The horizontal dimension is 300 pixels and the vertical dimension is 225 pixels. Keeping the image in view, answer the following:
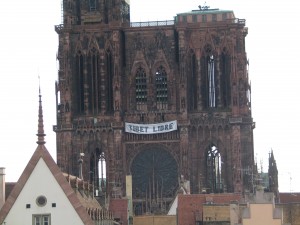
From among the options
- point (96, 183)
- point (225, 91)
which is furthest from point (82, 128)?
point (225, 91)

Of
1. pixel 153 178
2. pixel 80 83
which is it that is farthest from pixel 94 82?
pixel 153 178

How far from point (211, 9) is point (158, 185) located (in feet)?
76.8

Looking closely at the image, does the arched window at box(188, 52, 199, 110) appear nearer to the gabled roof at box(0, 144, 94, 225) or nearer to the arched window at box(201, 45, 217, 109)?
the arched window at box(201, 45, 217, 109)

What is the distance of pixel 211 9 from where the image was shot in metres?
185

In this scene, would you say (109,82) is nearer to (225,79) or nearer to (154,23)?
(154,23)

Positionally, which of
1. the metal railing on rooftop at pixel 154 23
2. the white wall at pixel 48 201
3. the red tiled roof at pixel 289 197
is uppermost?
the metal railing on rooftop at pixel 154 23

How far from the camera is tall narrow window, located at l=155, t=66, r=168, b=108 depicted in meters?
179

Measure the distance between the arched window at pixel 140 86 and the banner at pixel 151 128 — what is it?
314 centimetres

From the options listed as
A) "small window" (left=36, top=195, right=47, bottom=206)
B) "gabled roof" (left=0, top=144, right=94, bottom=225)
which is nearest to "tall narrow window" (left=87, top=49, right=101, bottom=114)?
"small window" (left=36, top=195, right=47, bottom=206)

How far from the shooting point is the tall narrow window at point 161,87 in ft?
588

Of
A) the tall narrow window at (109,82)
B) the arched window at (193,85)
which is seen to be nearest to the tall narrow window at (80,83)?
the tall narrow window at (109,82)

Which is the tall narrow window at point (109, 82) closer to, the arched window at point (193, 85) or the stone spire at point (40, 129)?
the arched window at point (193, 85)

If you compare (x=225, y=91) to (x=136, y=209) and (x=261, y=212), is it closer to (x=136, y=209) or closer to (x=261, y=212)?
(x=136, y=209)

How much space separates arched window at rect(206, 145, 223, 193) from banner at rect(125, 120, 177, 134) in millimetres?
5405
